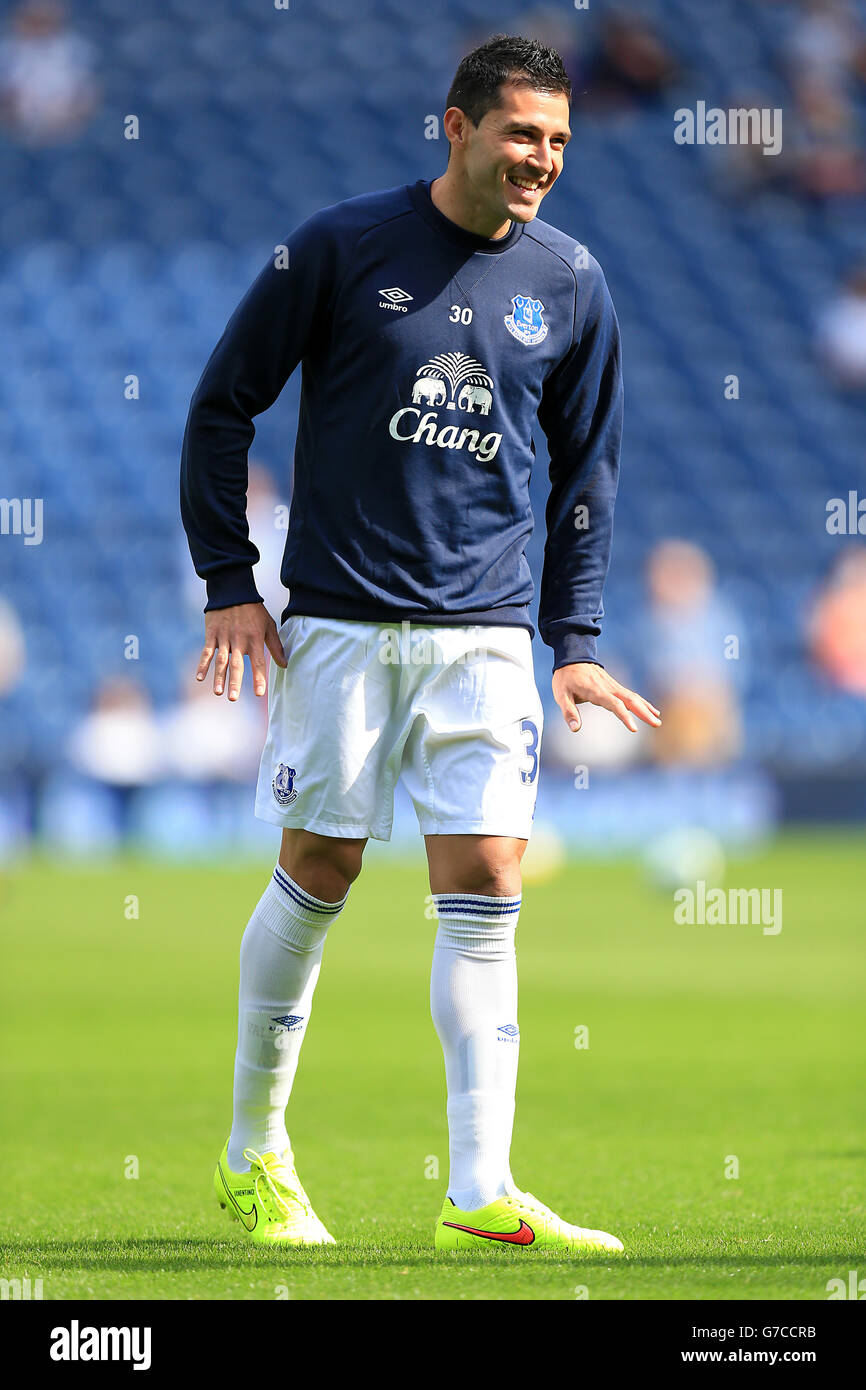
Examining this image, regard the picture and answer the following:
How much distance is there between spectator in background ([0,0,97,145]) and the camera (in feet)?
58.4

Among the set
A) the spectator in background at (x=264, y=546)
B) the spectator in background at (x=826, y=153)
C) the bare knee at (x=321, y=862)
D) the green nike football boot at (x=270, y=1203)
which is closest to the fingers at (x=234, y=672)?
the bare knee at (x=321, y=862)

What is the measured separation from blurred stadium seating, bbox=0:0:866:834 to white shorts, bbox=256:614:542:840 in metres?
11.6

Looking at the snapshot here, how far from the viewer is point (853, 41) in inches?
779

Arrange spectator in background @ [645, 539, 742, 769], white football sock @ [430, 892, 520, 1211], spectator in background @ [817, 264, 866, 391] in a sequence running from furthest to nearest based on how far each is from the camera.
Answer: spectator in background @ [817, 264, 866, 391] → spectator in background @ [645, 539, 742, 769] → white football sock @ [430, 892, 520, 1211]

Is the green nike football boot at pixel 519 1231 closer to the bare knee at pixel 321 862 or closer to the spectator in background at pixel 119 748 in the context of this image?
the bare knee at pixel 321 862

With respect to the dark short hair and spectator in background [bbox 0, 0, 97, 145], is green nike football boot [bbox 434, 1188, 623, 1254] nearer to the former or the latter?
the dark short hair

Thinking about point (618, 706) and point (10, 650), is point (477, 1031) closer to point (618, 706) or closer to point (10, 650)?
point (618, 706)

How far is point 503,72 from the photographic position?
3.25 meters

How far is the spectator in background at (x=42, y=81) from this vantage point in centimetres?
1780

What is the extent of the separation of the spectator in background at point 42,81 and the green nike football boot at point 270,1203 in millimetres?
16114

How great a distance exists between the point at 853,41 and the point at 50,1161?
18124mm

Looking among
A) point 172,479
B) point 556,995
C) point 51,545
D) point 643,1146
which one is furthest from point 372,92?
point 643,1146
